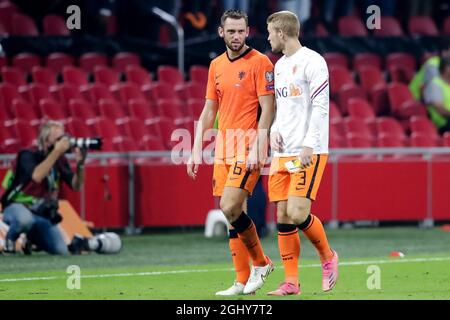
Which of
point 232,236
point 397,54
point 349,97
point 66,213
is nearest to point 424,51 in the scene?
point 397,54

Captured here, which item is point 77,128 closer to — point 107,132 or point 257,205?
point 107,132

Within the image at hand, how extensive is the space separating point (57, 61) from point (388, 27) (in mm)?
6864

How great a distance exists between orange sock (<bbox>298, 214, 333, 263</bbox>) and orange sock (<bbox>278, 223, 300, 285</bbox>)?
107 mm

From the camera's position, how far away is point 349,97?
889 inches

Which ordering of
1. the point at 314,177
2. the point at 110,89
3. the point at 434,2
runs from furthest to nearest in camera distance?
the point at 434,2 → the point at 110,89 → the point at 314,177

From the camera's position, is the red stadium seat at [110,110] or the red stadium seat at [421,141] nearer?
the red stadium seat at [110,110]

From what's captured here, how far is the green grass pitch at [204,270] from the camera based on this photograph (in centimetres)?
1095

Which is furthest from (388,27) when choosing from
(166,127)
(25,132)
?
(25,132)

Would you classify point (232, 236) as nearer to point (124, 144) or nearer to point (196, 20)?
point (124, 144)

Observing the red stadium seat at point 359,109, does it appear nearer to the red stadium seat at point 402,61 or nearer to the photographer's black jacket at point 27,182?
the red stadium seat at point 402,61

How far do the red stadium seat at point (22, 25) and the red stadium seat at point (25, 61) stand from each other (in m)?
0.83

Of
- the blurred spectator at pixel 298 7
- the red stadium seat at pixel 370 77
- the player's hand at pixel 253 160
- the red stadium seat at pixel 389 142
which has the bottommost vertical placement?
the red stadium seat at pixel 389 142

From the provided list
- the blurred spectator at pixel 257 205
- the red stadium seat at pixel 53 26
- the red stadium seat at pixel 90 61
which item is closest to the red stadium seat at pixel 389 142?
the blurred spectator at pixel 257 205

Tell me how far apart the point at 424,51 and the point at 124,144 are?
7.40 metres
